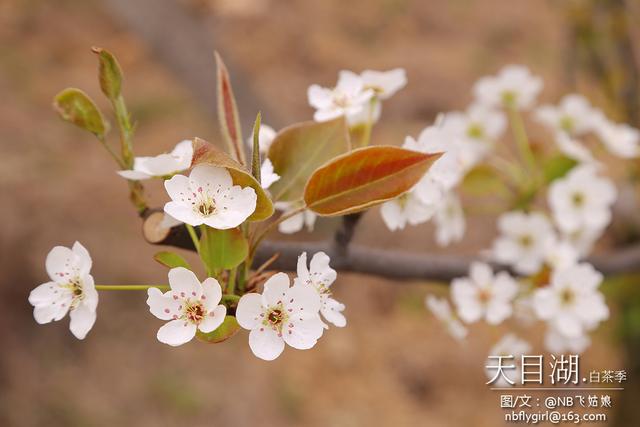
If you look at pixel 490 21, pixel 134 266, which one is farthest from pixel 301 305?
pixel 490 21

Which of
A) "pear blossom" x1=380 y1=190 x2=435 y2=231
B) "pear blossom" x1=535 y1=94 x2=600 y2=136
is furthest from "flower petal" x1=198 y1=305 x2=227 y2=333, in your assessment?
"pear blossom" x1=535 y1=94 x2=600 y2=136

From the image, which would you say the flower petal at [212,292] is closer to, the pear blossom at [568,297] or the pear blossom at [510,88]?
the pear blossom at [568,297]

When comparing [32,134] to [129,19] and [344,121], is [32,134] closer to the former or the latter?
[129,19]

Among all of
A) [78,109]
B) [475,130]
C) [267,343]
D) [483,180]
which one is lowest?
[267,343]

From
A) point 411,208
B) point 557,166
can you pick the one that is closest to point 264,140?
point 411,208

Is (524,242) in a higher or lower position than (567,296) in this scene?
higher

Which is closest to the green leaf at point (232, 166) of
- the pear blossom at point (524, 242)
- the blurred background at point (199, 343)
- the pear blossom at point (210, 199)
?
the pear blossom at point (210, 199)

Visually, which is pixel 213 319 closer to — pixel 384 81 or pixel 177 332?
pixel 177 332
